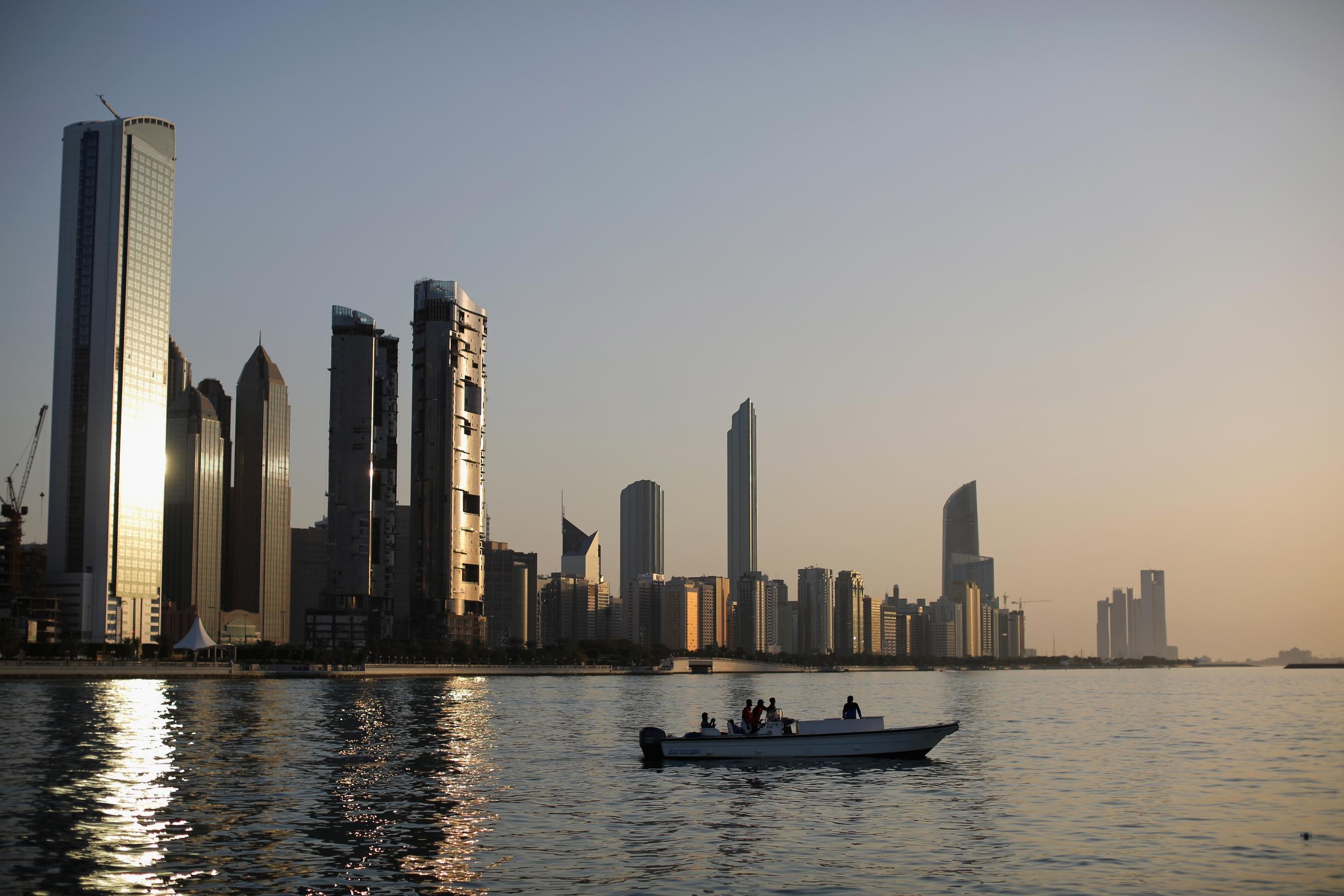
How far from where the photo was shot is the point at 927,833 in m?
49.1

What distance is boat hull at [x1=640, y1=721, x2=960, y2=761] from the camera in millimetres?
74875

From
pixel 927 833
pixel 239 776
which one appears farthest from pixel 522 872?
pixel 239 776

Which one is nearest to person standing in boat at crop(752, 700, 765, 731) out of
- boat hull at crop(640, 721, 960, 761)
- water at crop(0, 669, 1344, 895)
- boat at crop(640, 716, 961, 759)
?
boat at crop(640, 716, 961, 759)

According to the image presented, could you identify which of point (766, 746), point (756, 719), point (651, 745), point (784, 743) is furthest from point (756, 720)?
point (651, 745)

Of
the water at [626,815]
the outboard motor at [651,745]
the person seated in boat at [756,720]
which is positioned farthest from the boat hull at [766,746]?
the person seated in boat at [756,720]

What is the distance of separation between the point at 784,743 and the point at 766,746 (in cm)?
107

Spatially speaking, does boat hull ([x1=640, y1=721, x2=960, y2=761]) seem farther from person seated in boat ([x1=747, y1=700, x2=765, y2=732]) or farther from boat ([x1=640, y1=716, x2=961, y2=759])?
person seated in boat ([x1=747, y1=700, x2=765, y2=732])

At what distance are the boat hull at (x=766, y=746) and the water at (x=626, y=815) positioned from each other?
850 mm

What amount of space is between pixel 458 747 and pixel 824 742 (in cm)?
2573

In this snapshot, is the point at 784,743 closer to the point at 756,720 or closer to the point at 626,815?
the point at 756,720

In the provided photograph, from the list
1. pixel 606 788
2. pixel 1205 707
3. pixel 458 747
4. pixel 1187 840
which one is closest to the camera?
pixel 1187 840

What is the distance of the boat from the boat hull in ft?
0.10

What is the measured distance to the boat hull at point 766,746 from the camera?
74.9 meters

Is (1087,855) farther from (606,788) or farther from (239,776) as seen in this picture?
(239,776)
